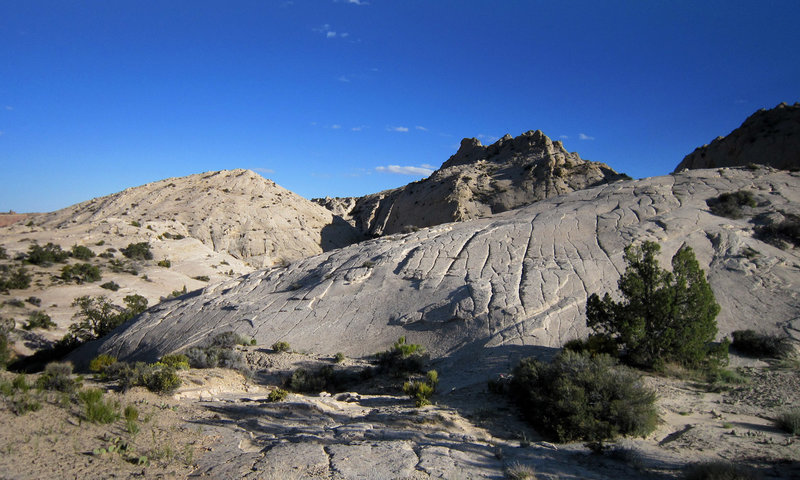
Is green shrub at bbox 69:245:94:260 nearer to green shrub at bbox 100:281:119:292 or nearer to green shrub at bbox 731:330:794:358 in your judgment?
green shrub at bbox 100:281:119:292

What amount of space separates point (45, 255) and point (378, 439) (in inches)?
1353

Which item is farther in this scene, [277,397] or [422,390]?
[422,390]

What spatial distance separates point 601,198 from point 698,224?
552cm

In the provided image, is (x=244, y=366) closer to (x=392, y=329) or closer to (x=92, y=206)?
(x=392, y=329)

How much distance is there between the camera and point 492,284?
1631 cm

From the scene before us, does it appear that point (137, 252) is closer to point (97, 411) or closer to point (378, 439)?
point (97, 411)

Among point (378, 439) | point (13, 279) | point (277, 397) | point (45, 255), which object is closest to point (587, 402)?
point (378, 439)

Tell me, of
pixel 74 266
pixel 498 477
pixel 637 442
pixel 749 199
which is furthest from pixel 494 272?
pixel 74 266

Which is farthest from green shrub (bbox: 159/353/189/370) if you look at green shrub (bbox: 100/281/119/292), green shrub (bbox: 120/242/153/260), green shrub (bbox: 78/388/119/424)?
green shrub (bbox: 120/242/153/260)

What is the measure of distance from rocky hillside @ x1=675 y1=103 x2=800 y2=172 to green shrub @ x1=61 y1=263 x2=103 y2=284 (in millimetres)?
48867

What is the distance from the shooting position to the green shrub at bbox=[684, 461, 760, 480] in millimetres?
5167

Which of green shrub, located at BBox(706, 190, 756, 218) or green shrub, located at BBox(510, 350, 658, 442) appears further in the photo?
green shrub, located at BBox(706, 190, 756, 218)

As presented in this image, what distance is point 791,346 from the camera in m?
11.4

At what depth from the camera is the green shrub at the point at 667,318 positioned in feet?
34.3
